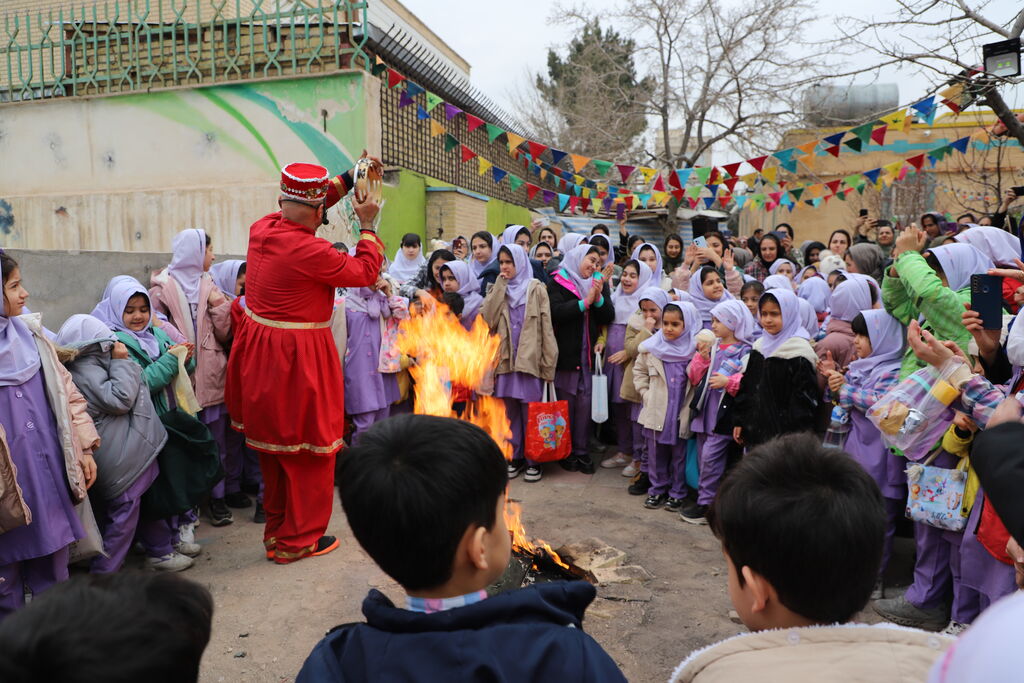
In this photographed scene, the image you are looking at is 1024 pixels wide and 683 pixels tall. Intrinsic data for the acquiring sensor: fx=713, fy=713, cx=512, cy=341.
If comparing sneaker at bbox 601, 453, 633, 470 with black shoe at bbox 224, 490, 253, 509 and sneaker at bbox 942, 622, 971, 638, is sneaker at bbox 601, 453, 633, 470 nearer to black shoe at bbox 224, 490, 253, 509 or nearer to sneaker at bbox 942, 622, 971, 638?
black shoe at bbox 224, 490, 253, 509

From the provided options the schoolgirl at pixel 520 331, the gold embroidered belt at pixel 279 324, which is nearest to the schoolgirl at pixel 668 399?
the schoolgirl at pixel 520 331

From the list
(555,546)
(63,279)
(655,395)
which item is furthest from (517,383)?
(63,279)

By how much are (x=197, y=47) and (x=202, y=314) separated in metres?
7.44

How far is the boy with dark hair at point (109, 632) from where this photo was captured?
110 centimetres

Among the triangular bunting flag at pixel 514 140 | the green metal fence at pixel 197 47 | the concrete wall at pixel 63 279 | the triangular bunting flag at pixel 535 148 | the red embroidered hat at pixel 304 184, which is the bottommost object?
the concrete wall at pixel 63 279

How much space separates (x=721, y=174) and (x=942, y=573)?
649cm

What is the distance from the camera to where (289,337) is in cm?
458

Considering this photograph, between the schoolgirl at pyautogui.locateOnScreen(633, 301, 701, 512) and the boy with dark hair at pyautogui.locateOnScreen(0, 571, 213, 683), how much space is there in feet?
16.2

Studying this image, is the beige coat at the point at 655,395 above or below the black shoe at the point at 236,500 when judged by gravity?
above

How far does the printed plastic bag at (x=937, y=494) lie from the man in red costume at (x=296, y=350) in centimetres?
342

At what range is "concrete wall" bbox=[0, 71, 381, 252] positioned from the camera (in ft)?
34.7

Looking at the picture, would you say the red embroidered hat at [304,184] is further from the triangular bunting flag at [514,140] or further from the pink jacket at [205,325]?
the triangular bunting flag at [514,140]

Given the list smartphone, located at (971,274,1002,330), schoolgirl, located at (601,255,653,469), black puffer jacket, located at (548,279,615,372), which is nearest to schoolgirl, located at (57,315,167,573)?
black puffer jacket, located at (548,279,615,372)

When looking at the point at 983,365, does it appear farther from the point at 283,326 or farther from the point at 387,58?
the point at 387,58
